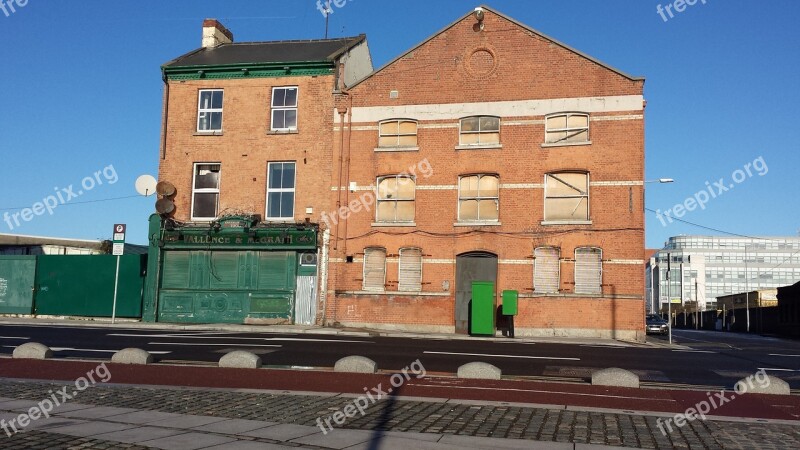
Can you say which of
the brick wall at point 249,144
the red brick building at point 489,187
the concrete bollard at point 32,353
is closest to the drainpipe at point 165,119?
the brick wall at point 249,144

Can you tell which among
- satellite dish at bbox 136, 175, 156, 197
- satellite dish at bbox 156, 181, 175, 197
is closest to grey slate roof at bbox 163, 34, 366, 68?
satellite dish at bbox 136, 175, 156, 197

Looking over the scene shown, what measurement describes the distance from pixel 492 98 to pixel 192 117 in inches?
546

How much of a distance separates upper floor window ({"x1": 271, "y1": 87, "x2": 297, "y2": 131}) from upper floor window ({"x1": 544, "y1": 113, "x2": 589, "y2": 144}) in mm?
11149

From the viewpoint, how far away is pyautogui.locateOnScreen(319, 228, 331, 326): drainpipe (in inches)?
1072

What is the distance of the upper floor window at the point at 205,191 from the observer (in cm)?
2927

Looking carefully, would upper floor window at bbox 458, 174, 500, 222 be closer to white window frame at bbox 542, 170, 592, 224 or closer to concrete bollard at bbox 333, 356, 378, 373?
white window frame at bbox 542, 170, 592, 224

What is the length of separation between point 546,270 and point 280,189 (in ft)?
39.5

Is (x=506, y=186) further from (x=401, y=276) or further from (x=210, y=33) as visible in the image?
(x=210, y=33)

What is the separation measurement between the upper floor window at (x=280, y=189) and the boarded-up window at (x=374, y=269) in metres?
4.17

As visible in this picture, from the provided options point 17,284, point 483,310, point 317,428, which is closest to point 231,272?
point 17,284

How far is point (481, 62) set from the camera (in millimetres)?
26922

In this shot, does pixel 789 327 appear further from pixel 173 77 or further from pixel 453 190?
pixel 173 77

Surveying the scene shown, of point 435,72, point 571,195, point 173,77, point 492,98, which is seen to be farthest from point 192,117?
point 571,195

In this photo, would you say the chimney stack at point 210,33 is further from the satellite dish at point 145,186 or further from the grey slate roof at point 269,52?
the satellite dish at point 145,186
